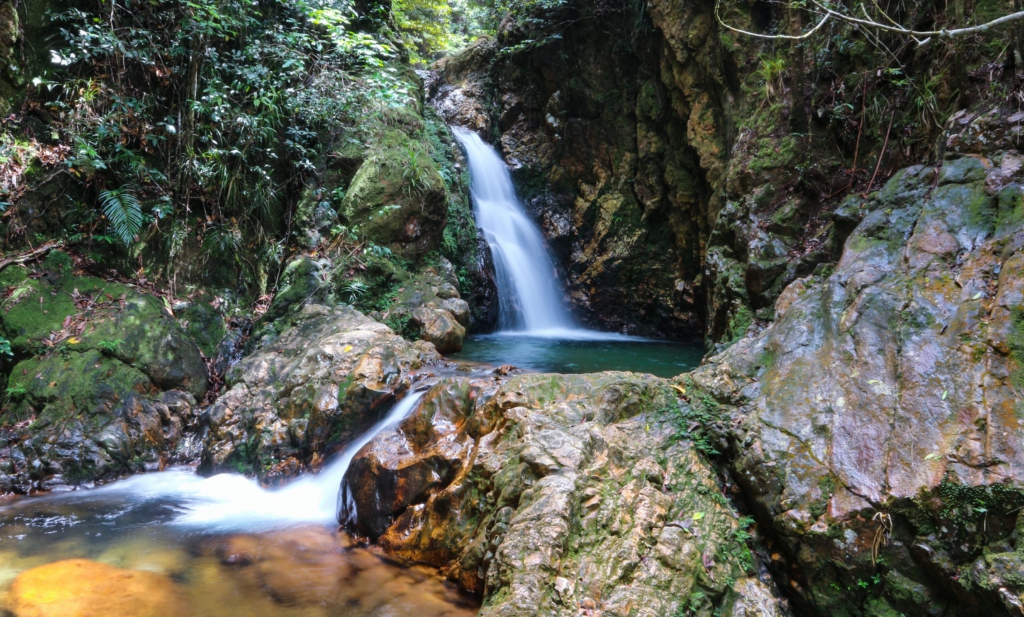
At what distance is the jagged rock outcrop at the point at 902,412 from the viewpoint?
2.56m

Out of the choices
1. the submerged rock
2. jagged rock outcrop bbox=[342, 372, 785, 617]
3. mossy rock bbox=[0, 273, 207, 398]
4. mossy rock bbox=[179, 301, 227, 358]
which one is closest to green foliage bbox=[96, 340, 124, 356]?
mossy rock bbox=[0, 273, 207, 398]

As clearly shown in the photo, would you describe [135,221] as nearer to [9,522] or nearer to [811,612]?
[9,522]

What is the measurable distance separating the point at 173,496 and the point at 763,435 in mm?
5086

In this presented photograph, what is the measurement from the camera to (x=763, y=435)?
3371mm

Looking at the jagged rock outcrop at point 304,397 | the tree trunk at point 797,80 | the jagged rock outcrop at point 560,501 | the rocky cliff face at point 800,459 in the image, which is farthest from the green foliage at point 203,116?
the tree trunk at point 797,80

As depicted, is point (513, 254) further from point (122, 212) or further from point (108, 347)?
point (108, 347)

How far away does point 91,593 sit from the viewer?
3.41 metres

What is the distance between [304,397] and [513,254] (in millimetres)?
6393

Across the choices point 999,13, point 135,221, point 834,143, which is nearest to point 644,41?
point 834,143

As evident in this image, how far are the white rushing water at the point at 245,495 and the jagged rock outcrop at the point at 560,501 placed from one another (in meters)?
0.44

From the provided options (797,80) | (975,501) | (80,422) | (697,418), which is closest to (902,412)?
(975,501)

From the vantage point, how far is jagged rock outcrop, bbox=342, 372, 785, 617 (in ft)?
9.09

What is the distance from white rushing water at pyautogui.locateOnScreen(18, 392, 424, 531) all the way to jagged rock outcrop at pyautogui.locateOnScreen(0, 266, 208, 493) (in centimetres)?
35

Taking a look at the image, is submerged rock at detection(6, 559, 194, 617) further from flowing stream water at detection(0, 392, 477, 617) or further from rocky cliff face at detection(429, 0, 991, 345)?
rocky cliff face at detection(429, 0, 991, 345)
